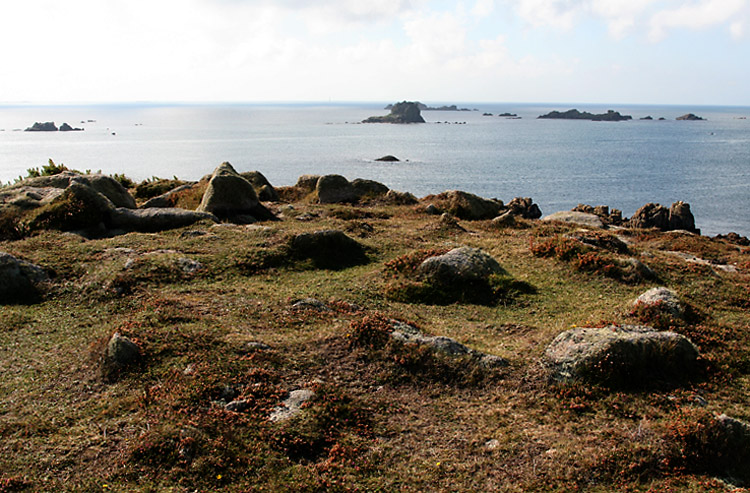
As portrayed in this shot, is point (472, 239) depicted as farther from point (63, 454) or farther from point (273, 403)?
point (63, 454)

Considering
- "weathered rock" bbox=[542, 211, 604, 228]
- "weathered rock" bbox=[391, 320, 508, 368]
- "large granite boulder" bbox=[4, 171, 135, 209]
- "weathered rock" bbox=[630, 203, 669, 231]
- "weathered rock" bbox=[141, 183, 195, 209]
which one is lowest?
"weathered rock" bbox=[630, 203, 669, 231]

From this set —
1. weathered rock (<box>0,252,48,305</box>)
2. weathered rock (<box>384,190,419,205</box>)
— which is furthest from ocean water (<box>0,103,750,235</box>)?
weathered rock (<box>0,252,48,305</box>)

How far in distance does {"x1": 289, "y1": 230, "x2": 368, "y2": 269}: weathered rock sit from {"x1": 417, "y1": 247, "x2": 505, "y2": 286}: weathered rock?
3686mm

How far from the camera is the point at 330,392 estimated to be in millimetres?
11539

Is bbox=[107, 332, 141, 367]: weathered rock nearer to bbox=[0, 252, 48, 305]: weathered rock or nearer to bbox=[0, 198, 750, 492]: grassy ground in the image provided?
bbox=[0, 198, 750, 492]: grassy ground

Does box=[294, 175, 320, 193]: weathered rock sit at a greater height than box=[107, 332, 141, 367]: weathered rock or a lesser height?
greater

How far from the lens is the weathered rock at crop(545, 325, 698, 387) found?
12070 mm

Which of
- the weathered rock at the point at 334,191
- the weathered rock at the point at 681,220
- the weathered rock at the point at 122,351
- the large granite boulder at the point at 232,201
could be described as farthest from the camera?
Result: the weathered rock at the point at 681,220

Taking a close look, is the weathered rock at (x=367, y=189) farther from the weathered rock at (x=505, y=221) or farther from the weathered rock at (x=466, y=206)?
the weathered rock at (x=505, y=221)

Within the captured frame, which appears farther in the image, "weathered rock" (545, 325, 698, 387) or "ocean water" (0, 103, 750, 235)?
"ocean water" (0, 103, 750, 235)

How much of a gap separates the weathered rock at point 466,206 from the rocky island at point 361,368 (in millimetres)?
13723

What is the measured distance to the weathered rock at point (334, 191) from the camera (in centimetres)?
3888

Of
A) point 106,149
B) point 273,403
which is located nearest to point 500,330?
point 273,403

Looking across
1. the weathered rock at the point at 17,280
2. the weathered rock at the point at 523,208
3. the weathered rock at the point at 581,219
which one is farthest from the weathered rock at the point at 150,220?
the weathered rock at the point at 523,208
